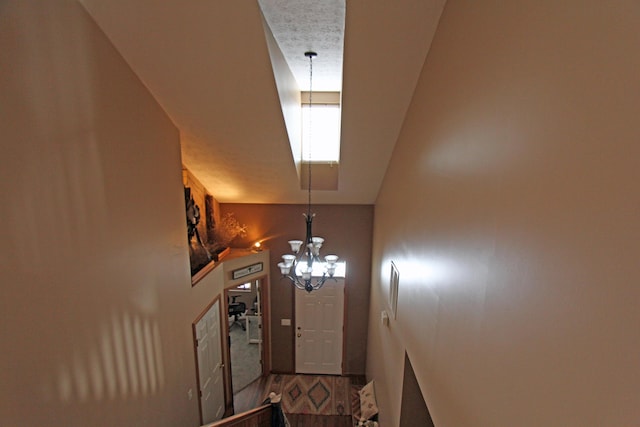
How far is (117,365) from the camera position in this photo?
2352mm

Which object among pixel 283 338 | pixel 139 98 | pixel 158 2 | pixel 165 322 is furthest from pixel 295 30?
pixel 283 338

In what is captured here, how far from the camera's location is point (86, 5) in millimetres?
2021

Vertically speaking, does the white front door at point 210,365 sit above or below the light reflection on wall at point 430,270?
below

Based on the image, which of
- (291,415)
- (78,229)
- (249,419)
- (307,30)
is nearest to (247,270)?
(249,419)

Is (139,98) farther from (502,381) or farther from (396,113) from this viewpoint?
(502,381)

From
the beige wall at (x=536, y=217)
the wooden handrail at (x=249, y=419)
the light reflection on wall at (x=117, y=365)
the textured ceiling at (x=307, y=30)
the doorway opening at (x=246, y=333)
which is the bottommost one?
the doorway opening at (x=246, y=333)

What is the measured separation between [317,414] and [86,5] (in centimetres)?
562

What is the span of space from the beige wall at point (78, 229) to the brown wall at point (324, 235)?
2384 millimetres

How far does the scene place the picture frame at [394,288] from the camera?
3292 millimetres

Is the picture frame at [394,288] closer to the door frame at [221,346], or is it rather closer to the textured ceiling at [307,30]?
the textured ceiling at [307,30]

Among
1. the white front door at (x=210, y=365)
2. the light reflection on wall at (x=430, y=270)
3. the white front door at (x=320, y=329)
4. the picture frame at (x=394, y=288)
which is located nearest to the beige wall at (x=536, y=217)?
the light reflection on wall at (x=430, y=270)

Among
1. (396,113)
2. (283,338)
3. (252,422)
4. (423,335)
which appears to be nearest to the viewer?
(423,335)

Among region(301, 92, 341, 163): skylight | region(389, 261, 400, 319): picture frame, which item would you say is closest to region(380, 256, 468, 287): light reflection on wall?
region(389, 261, 400, 319): picture frame

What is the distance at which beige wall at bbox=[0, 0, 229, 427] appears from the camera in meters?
1.54
